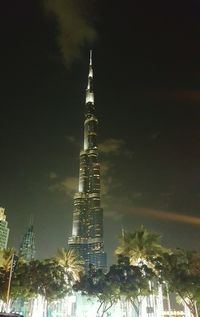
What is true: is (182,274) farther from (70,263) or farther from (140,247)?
(70,263)

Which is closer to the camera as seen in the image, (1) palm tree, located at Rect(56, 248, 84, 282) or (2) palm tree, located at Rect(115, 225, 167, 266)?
(2) palm tree, located at Rect(115, 225, 167, 266)

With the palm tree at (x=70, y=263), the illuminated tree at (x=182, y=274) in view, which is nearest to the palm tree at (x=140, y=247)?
the illuminated tree at (x=182, y=274)

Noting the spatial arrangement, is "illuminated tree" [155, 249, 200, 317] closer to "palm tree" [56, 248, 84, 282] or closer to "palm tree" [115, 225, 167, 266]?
"palm tree" [115, 225, 167, 266]

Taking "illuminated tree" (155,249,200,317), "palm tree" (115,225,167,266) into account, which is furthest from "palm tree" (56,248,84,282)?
"illuminated tree" (155,249,200,317)

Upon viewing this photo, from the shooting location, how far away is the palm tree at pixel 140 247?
222 feet

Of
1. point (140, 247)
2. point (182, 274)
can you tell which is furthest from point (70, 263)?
point (182, 274)

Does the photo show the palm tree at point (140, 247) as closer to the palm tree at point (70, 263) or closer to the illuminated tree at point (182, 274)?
the illuminated tree at point (182, 274)

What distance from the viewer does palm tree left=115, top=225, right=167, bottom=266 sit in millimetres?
67750

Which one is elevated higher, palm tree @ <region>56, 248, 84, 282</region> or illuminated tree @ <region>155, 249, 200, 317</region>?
palm tree @ <region>56, 248, 84, 282</region>

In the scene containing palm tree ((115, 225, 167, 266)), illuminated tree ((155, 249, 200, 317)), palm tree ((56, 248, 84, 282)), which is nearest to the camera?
illuminated tree ((155, 249, 200, 317))

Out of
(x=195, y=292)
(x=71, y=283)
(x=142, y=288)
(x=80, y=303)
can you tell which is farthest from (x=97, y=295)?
(x=80, y=303)

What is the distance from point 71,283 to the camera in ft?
238

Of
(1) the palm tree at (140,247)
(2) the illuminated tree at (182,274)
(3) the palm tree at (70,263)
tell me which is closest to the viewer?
(2) the illuminated tree at (182,274)

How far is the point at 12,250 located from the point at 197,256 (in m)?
33.5
